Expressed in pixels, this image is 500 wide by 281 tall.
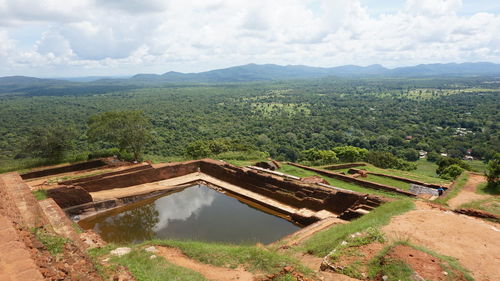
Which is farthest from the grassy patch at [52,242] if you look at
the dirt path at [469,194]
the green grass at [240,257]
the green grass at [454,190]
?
the dirt path at [469,194]

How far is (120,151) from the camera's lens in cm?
2355

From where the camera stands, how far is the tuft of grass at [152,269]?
6.83m

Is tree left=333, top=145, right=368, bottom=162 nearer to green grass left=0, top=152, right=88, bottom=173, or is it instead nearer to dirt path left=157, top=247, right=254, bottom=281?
green grass left=0, top=152, right=88, bottom=173

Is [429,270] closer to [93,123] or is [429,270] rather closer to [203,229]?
[203,229]

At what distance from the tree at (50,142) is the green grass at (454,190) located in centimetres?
2272

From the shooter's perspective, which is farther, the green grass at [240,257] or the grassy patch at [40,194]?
the grassy patch at [40,194]

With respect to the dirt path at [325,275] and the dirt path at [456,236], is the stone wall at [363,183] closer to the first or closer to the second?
the dirt path at [456,236]

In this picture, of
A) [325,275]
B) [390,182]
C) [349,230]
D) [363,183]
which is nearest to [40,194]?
[325,275]

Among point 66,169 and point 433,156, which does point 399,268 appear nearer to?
point 66,169

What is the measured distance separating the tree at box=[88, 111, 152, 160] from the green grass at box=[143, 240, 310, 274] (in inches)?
598

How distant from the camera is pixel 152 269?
7293 mm

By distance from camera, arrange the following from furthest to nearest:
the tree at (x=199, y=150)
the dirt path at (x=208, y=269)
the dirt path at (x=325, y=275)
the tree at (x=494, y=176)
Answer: the tree at (x=199, y=150), the tree at (x=494, y=176), the dirt path at (x=208, y=269), the dirt path at (x=325, y=275)

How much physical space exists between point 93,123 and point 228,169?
11810mm

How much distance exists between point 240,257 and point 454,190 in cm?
1086
